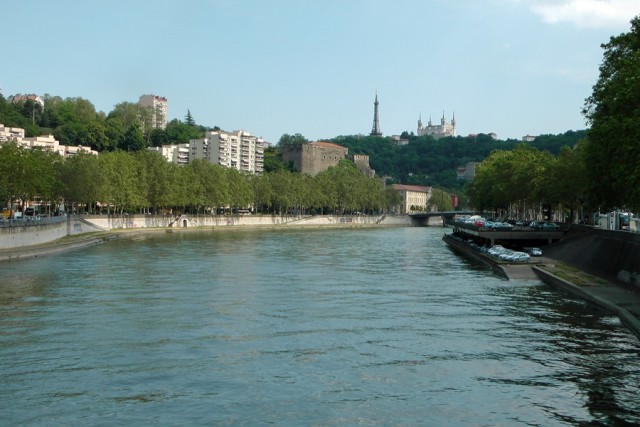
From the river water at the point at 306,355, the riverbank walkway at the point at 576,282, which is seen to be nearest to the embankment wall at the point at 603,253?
the riverbank walkway at the point at 576,282

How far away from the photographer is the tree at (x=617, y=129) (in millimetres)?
47094

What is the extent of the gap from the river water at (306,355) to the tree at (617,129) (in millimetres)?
9404

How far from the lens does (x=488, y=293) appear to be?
178ft

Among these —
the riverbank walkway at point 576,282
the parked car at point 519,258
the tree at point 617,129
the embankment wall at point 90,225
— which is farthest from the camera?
the embankment wall at point 90,225

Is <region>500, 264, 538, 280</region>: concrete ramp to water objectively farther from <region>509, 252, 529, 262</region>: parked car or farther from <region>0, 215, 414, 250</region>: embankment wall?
<region>0, 215, 414, 250</region>: embankment wall

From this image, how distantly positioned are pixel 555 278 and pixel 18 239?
56.5 meters

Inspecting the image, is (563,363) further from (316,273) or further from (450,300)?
(316,273)

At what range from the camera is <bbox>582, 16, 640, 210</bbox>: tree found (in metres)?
47.1

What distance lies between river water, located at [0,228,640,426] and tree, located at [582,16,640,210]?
30.9 ft

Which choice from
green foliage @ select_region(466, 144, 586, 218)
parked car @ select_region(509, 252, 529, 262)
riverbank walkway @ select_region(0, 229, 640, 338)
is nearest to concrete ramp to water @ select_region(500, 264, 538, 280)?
riverbank walkway @ select_region(0, 229, 640, 338)

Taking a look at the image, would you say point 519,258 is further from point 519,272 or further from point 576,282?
point 576,282

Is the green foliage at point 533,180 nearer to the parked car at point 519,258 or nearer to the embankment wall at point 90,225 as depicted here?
the parked car at point 519,258

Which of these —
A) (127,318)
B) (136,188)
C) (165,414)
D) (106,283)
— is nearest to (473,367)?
(165,414)

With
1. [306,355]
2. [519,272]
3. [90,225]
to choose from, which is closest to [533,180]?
[519,272]
